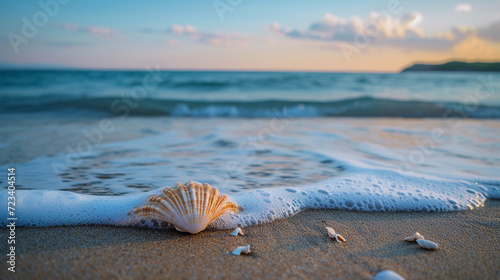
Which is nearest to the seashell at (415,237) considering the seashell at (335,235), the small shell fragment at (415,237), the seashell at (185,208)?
the small shell fragment at (415,237)

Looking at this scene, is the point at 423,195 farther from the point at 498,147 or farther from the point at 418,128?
the point at 418,128

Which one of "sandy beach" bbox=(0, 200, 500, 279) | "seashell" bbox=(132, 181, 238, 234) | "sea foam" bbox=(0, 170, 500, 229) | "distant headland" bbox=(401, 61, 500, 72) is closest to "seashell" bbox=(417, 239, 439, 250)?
"sandy beach" bbox=(0, 200, 500, 279)

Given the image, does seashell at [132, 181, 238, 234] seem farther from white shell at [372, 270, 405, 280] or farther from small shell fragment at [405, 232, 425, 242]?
small shell fragment at [405, 232, 425, 242]

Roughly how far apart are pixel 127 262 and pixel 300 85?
49.8 ft

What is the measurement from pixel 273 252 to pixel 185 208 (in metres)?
0.62

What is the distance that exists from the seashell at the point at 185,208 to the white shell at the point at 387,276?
1060 millimetres

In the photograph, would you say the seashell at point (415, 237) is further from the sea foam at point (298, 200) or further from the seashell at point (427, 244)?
the sea foam at point (298, 200)

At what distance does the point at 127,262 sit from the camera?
5.84 ft

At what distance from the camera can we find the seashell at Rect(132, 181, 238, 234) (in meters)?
2.05

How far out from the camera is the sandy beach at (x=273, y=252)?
5.63ft

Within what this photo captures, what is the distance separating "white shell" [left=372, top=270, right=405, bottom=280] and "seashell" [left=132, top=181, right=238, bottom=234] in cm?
106

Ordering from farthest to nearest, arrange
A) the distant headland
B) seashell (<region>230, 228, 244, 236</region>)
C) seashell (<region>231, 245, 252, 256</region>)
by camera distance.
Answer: the distant headland → seashell (<region>230, 228, 244, 236</region>) → seashell (<region>231, 245, 252, 256</region>)

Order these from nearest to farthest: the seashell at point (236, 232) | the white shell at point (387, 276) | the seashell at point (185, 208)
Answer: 1. the white shell at point (387, 276)
2. the seashell at point (185, 208)
3. the seashell at point (236, 232)

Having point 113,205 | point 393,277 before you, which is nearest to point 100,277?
point 113,205
